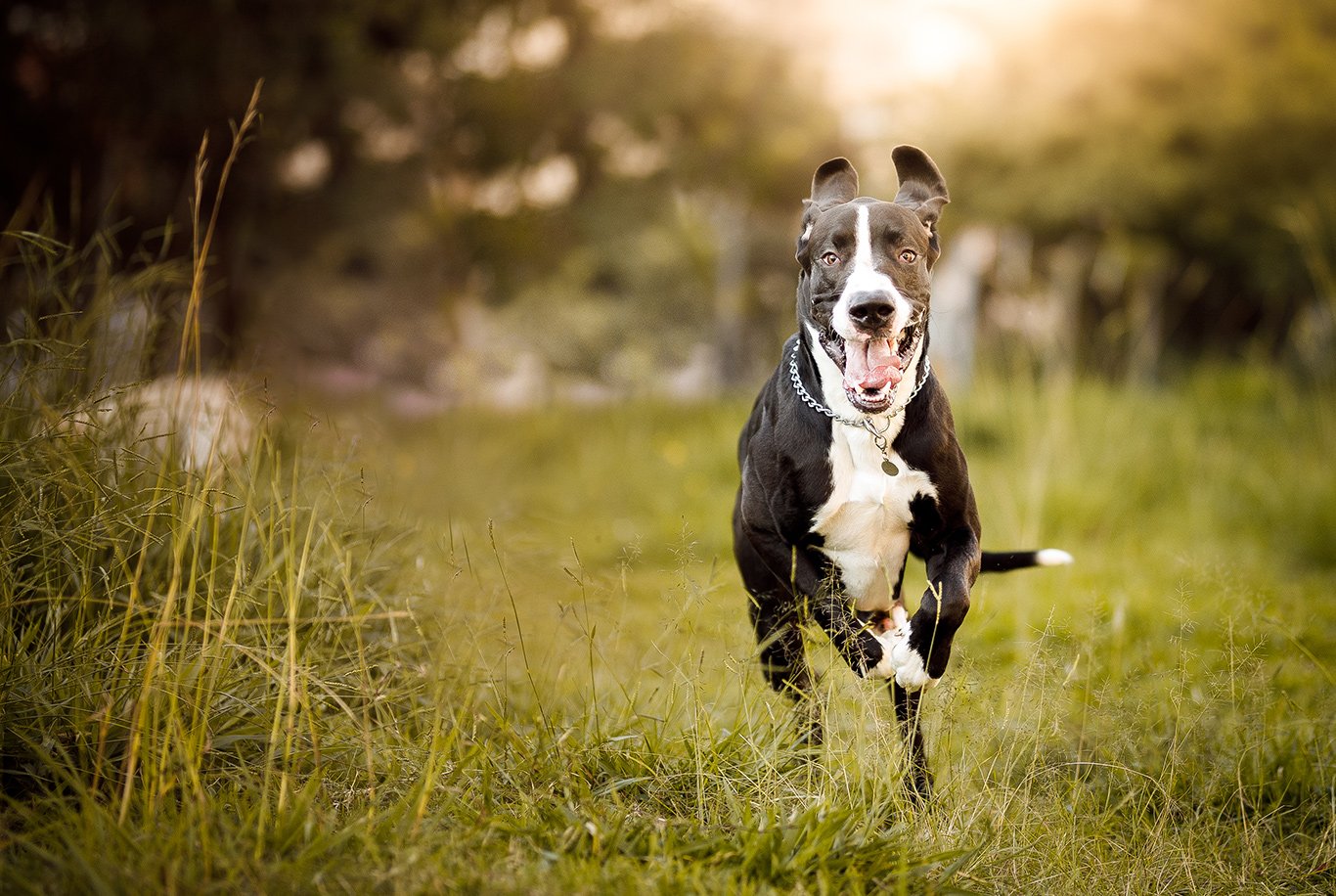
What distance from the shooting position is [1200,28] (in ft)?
33.7

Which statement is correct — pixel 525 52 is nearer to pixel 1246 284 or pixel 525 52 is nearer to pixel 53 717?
pixel 1246 284

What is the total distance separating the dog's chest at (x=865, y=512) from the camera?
258 cm

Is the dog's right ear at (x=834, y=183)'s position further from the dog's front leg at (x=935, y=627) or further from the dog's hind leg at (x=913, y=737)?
the dog's hind leg at (x=913, y=737)

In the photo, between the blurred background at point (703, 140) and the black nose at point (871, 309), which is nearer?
the black nose at point (871, 309)

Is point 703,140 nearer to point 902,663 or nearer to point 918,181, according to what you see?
point 918,181

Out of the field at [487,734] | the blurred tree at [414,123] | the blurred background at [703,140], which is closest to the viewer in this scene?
Result: the field at [487,734]

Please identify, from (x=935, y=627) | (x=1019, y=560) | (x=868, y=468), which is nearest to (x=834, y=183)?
(x=868, y=468)

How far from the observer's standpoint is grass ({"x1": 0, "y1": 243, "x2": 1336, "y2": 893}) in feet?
6.74

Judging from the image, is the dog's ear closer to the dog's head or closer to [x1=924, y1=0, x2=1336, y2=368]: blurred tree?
the dog's head

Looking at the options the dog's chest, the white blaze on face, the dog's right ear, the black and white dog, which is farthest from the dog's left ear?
the dog's chest

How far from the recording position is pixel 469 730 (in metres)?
2.72

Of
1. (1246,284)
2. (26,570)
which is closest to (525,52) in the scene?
(1246,284)

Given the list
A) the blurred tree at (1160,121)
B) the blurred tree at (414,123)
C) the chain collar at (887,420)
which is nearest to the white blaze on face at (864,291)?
the chain collar at (887,420)

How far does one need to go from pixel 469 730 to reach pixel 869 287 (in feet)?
4.70
